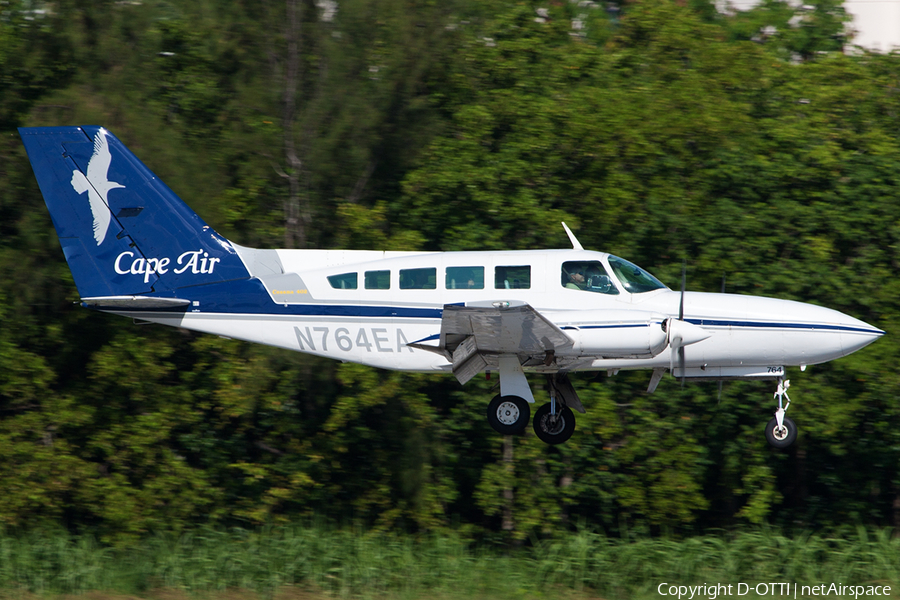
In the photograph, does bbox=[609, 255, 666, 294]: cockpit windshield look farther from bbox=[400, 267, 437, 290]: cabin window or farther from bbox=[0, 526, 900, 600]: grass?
bbox=[0, 526, 900, 600]: grass

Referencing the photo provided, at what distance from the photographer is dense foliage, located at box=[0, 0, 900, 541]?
1630cm

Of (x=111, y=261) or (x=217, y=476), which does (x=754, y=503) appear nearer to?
(x=217, y=476)

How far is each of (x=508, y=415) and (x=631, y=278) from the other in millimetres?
2181

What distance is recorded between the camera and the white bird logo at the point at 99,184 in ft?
41.4

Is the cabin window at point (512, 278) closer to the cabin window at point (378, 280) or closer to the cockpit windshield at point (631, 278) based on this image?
the cockpit windshield at point (631, 278)

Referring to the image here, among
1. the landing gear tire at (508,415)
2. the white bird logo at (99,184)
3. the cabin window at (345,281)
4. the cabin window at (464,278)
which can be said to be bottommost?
the landing gear tire at (508,415)

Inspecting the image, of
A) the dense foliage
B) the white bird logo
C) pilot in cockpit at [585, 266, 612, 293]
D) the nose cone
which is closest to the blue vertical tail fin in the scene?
the white bird logo

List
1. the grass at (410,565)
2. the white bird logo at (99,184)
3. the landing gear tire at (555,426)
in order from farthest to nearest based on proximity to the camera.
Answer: the grass at (410,565) < the white bird logo at (99,184) < the landing gear tire at (555,426)

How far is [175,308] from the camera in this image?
11.8 metres

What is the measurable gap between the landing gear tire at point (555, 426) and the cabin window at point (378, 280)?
250 cm

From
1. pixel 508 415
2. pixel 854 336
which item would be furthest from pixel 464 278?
pixel 854 336

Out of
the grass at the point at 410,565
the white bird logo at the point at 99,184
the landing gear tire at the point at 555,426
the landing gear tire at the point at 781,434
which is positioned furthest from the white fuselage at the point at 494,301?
the grass at the point at 410,565

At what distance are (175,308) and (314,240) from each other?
574cm

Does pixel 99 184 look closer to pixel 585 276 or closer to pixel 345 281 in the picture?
pixel 345 281
